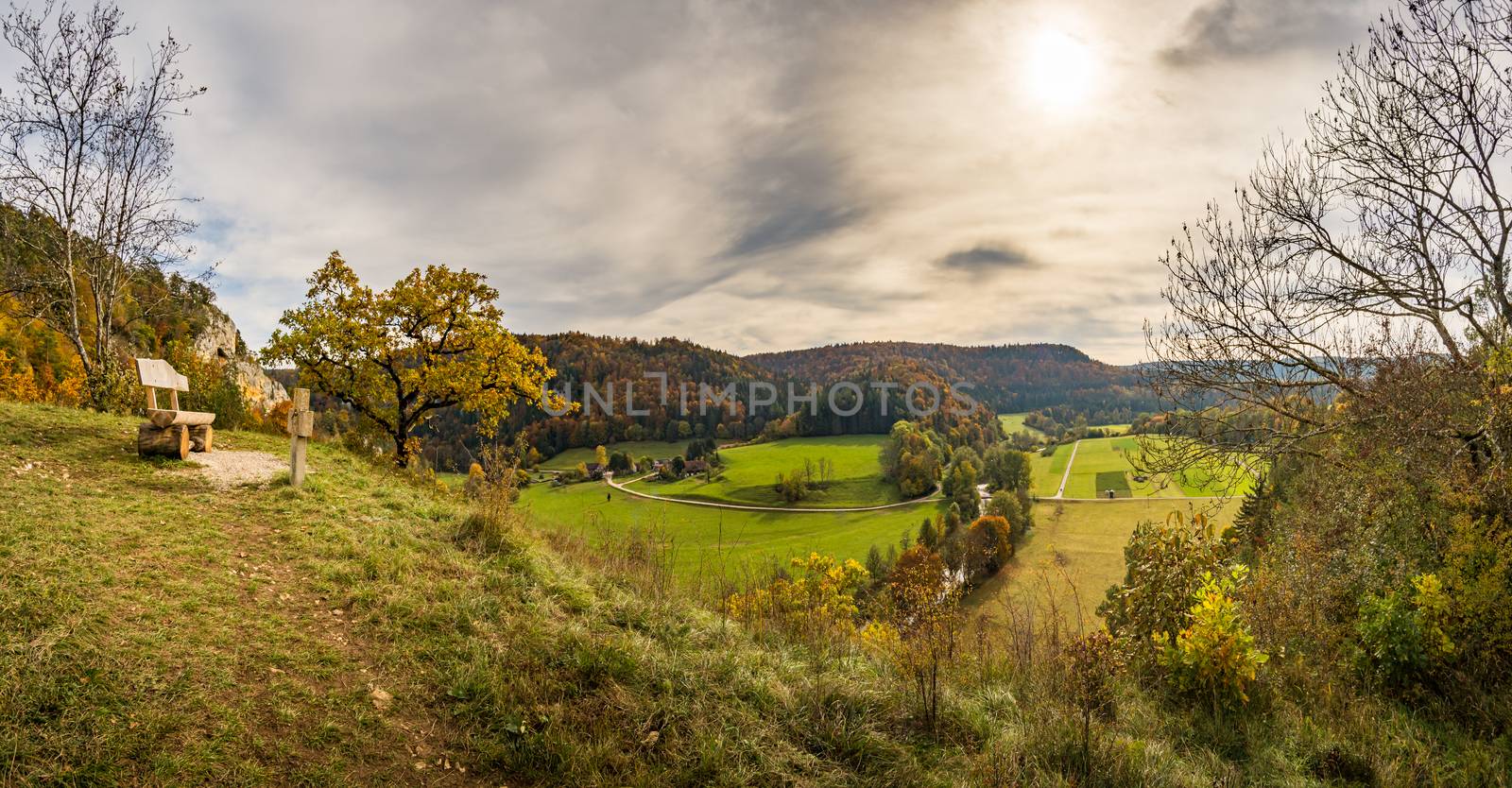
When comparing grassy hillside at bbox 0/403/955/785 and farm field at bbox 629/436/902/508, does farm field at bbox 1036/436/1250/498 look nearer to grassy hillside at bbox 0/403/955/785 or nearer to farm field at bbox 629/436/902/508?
farm field at bbox 629/436/902/508

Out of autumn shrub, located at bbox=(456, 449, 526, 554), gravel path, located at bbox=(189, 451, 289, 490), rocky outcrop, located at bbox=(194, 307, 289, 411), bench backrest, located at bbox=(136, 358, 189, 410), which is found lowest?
autumn shrub, located at bbox=(456, 449, 526, 554)

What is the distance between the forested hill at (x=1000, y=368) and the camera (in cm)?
14375

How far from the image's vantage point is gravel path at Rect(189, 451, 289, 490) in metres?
8.18

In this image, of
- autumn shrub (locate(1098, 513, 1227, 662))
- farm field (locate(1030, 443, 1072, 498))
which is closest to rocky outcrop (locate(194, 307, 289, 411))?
autumn shrub (locate(1098, 513, 1227, 662))

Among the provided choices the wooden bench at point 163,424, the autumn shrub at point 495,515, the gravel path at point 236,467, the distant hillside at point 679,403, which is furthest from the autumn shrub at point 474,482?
the distant hillside at point 679,403

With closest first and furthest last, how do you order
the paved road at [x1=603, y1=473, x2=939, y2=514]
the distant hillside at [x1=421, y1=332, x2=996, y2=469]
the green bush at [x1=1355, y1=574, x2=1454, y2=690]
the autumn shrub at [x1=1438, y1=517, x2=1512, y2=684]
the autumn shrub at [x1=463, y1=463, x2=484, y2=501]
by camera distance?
1. the autumn shrub at [x1=1438, y1=517, x2=1512, y2=684]
2. the green bush at [x1=1355, y1=574, x2=1454, y2=690]
3. the autumn shrub at [x1=463, y1=463, x2=484, y2=501]
4. the paved road at [x1=603, y1=473, x2=939, y2=514]
5. the distant hillside at [x1=421, y1=332, x2=996, y2=469]

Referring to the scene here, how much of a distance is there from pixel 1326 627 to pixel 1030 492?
220 feet

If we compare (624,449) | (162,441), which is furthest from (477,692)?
(624,449)

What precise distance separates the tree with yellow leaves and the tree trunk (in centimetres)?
564

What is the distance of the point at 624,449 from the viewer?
281 feet

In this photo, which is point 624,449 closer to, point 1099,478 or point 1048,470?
point 1048,470

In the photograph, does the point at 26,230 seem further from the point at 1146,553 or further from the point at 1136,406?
the point at 1136,406

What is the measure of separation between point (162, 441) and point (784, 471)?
69363mm

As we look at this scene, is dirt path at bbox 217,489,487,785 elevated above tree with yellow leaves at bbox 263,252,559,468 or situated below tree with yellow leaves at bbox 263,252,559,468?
below
